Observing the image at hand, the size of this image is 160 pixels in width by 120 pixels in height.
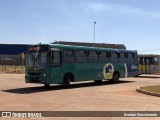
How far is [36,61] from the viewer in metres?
21.5

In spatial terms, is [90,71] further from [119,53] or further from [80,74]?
[119,53]

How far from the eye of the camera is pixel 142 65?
43438mm

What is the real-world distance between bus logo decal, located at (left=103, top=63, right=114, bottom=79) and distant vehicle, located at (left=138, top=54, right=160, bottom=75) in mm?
15067

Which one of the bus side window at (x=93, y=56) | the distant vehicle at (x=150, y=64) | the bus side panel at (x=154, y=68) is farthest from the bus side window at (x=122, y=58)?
the bus side panel at (x=154, y=68)

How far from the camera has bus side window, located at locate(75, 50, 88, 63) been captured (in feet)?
79.2

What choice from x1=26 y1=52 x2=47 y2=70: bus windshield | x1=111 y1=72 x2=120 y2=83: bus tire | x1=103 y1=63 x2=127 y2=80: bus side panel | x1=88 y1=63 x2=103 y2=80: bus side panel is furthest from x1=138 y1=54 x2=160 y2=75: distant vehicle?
A: x1=26 y1=52 x2=47 y2=70: bus windshield

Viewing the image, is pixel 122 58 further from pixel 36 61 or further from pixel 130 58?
pixel 36 61

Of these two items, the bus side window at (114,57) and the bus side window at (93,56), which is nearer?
the bus side window at (93,56)

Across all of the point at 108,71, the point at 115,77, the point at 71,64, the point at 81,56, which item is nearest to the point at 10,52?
the point at 115,77

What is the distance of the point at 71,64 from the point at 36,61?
2.75 metres

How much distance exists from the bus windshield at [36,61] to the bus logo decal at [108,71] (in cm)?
731

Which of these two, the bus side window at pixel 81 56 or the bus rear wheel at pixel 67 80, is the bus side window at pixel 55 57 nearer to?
the bus rear wheel at pixel 67 80

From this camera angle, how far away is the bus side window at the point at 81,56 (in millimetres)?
24139

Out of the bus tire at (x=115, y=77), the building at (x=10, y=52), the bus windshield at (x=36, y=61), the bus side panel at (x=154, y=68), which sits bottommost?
the bus tire at (x=115, y=77)
